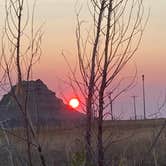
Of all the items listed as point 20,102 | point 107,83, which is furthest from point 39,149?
point 107,83

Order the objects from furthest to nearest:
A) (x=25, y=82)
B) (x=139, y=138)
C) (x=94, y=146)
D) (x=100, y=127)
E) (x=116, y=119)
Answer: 1. (x=139, y=138)
2. (x=116, y=119)
3. (x=25, y=82)
4. (x=94, y=146)
5. (x=100, y=127)

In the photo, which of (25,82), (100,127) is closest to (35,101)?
(25,82)

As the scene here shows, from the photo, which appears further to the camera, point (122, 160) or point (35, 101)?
point (35, 101)

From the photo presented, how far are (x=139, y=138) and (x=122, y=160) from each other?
980 inches

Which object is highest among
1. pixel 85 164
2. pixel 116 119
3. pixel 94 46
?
pixel 94 46

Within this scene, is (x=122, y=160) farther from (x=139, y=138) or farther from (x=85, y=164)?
(x=139, y=138)

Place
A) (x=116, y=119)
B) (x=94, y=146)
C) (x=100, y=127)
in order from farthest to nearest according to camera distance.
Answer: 1. (x=116, y=119)
2. (x=94, y=146)
3. (x=100, y=127)

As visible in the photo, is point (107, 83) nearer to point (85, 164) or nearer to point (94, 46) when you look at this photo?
point (94, 46)

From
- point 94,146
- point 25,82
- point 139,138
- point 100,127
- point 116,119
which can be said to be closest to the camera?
point 100,127

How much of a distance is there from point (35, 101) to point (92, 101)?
5.61 feet

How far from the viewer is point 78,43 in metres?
6.48

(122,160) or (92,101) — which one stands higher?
(92,101)

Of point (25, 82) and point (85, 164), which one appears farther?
point (25, 82)

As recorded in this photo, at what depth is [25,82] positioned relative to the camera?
22.6ft
